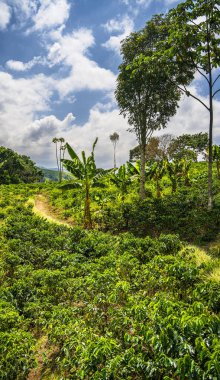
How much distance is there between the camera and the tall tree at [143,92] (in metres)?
19.2

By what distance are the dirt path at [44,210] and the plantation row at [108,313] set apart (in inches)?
329

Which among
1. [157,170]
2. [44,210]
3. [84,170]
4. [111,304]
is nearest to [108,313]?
[111,304]

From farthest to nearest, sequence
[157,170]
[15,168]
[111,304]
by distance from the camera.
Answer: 1. [15,168]
2. [157,170]
3. [111,304]

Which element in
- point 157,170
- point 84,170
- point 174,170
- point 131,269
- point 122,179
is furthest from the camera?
point 174,170

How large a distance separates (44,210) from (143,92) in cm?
1352

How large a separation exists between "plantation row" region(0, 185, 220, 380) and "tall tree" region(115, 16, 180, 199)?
10.5 m

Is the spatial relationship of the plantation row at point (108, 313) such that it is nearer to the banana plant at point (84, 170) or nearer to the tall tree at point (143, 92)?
the banana plant at point (84, 170)

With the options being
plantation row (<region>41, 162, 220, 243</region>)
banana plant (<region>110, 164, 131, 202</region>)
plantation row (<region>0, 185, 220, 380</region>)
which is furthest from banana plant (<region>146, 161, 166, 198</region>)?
plantation row (<region>0, 185, 220, 380</region>)

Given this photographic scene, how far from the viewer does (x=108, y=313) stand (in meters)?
6.93

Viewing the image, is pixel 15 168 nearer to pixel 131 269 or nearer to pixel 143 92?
pixel 143 92

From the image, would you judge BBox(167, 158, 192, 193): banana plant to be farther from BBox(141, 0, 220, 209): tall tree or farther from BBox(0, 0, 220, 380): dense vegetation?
BBox(141, 0, 220, 209): tall tree

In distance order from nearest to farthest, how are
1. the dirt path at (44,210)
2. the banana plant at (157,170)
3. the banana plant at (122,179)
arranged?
1. the dirt path at (44,210)
2. the banana plant at (122,179)
3. the banana plant at (157,170)

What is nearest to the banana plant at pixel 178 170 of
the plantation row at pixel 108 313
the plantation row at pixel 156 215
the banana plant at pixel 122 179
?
the plantation row at pixel 156 215

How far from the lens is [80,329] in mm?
6000
